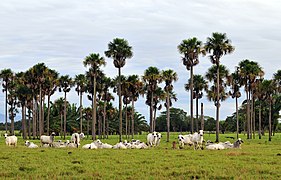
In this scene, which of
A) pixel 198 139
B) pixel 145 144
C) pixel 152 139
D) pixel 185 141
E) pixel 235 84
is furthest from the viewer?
pixel 235 84

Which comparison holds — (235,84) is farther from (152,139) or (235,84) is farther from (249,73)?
(152,139)

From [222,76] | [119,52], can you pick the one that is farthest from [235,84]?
[119,52]

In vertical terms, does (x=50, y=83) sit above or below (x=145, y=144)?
above

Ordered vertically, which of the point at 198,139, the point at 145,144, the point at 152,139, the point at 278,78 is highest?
the point at 278,78

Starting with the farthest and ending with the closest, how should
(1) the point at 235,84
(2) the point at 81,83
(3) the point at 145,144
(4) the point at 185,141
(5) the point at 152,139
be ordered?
(2) the point at 81,83
(1) the point at 235,84
(5) the point at 152,139
(3) the point at 145,144
(4) the point at 185,141

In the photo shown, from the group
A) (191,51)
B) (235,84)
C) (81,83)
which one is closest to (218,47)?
(191,51)

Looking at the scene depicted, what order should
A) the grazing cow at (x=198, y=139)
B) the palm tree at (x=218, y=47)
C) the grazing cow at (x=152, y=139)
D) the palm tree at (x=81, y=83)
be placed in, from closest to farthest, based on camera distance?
the grazing cow at (x=198, y=139) < the grazing cow at (x=152, y=139) < the palm tree at (x=218, y=47) < the palm tree at (x=81, y=83)

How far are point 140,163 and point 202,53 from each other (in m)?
49.6

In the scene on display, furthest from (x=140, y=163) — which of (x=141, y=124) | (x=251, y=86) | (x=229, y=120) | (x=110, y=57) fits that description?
(x=229, y=120)

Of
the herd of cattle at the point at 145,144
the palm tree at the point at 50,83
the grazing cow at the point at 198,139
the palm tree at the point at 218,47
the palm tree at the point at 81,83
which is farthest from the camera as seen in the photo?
the palm tree at the point at 81,83

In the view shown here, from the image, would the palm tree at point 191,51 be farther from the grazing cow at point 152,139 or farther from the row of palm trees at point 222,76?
the grazing cow at point 152,139

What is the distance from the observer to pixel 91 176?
18328mm

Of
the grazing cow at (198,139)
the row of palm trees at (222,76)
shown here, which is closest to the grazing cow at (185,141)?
the grazing cow at (198,139)

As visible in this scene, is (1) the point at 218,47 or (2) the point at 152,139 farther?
(1) the point at 218,47
